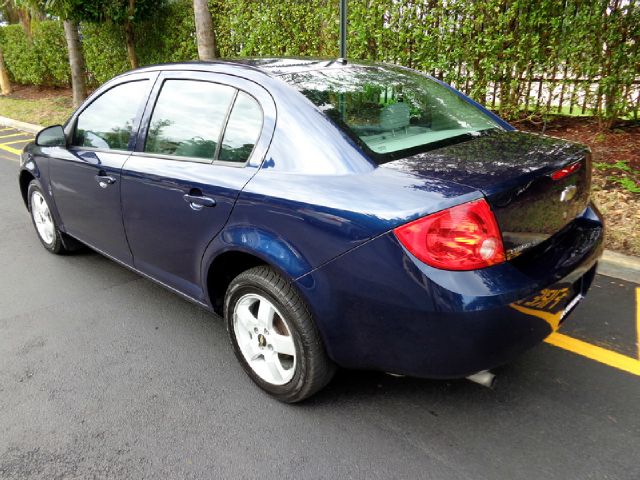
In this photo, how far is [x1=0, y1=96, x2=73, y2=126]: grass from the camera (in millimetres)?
12203

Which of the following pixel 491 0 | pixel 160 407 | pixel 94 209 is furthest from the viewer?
pixel 491 0

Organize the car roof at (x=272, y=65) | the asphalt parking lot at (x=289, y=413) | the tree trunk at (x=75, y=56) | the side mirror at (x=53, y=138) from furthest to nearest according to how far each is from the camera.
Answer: the tree trunk at (x=75, y=56) → the side mirror at (x=53, y=138) → the car roof at (x=272, y=65) → the asphalt parking lot at (x=289, y=413)

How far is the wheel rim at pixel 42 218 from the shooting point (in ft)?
14.3

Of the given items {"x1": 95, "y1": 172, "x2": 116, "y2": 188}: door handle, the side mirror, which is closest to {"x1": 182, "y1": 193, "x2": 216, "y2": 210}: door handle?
{"x1": 95, "y1": 172, "x2": 116, "y2": 188}: door handle

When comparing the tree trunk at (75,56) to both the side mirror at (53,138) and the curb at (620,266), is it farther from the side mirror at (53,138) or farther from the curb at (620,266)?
the curb at (620,266)

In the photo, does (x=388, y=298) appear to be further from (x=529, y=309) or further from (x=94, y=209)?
(x=94, y=209)

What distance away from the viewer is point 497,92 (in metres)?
6.42

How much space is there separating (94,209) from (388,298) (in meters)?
2.39

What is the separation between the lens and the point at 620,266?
3.72m

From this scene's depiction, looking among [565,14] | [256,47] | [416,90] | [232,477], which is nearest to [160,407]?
[232,477]

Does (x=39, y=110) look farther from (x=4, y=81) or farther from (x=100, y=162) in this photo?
(x=100, y=162)

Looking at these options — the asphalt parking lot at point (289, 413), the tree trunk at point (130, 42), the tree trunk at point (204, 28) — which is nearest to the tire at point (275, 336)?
the asphalt parking lot at point (289, 413)

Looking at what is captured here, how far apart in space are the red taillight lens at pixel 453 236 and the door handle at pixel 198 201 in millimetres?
1043

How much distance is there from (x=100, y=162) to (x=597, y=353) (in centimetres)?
316
